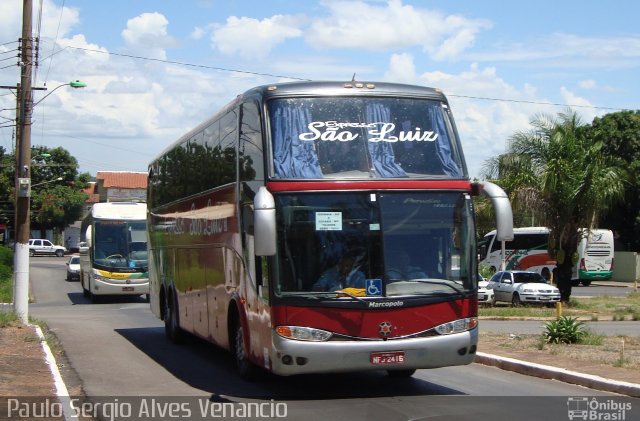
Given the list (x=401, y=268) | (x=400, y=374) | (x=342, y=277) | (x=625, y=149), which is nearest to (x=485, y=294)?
(x=400, y=374)

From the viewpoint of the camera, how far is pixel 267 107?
11484mm

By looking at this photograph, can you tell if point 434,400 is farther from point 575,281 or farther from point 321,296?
point 575,281

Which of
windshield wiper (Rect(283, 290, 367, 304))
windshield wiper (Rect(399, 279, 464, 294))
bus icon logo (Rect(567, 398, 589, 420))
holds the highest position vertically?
windshield wiper (Rect(399, 279, 464, 294))

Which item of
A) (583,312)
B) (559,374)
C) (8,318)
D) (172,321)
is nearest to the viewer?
(559,374)

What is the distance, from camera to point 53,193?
89.8m

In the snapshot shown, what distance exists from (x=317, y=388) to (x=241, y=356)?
50.2 inches

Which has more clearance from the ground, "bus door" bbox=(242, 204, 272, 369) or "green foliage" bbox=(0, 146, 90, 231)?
"green foliage" bbox=(0, 146, 90, 231)

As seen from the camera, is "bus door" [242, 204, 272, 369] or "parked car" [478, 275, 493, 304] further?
"parked car" [478, 275, 493, 304]

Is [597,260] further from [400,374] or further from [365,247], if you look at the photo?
[365,247]

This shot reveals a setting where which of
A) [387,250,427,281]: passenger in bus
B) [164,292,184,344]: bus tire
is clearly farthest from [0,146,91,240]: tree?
[387,250,427,281]: passenger in bus

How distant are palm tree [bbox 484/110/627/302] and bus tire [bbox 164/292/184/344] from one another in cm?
1582

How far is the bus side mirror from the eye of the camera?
10289mm

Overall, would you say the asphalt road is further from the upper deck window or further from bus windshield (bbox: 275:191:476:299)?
the upper deck window

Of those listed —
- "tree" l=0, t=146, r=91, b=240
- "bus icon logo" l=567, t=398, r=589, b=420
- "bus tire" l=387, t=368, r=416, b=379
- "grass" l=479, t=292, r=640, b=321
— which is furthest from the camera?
"tree" l=0, t=146, r=91, b=240
